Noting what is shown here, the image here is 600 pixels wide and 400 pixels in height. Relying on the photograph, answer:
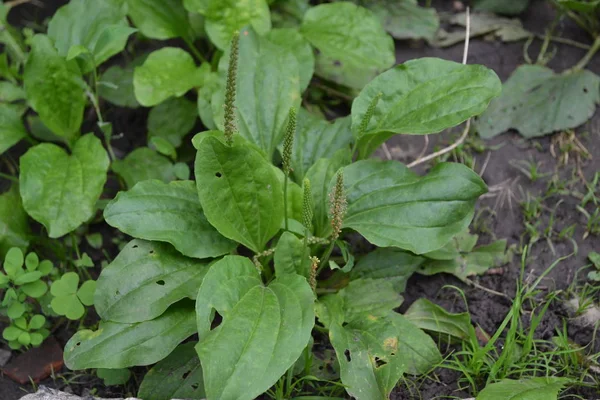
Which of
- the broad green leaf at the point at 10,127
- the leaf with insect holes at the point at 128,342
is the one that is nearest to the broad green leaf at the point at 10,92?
the broad green leaf at the point at 10,127

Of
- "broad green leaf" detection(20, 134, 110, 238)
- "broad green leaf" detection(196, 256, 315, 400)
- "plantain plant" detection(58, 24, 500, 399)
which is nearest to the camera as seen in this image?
"broad green leaf" detection(196, 256, 315, 400)

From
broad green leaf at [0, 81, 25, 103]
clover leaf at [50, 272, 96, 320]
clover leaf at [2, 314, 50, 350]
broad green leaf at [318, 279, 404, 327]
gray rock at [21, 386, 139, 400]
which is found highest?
broad green leaf at [0, 81, 25, 103]

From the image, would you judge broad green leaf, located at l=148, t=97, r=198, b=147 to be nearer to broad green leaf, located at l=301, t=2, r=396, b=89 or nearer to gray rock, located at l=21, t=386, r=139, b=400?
broad green leaf, located at l=301, t=2, r=396, b=89

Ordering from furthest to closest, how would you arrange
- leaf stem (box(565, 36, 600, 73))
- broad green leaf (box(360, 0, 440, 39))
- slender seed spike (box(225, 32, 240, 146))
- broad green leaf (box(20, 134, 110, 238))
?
broad green leaf (box(360, 0, 440, 39)) < leaf stem (box(565, 36, 600, 73)) < broad green leaf (box(20, 134, 110, 238)) < slender seed spike (box(225, 32, 240, 146))

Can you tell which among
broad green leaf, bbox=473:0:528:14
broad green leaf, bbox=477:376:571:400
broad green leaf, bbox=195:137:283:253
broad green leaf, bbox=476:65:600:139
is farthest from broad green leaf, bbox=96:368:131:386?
broad green leaf, bbox=473:0:528:14

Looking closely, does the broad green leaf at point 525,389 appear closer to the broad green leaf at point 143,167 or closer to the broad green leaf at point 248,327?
the broad green leaf at point 248,327

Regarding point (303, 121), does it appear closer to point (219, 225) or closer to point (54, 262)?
point (219, 225)
